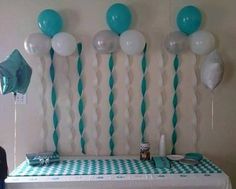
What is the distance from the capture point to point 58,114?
94.9 inches

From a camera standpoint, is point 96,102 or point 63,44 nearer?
point 63,44

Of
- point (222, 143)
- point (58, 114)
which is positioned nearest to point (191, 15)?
point (222, 143)

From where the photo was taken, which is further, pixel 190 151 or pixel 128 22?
pixel 190 151

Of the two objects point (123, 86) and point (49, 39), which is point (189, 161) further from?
point (49, 39)

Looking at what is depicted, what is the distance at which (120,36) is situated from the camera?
89.5 inches

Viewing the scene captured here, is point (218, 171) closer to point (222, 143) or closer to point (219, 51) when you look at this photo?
point (222, 143)

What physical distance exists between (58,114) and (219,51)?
4.47 ft

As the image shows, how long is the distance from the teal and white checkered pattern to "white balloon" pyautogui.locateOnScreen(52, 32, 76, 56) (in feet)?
2.67

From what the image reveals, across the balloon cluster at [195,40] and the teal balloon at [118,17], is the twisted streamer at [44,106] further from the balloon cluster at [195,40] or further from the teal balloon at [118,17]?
the balloon cluster at [195,40]

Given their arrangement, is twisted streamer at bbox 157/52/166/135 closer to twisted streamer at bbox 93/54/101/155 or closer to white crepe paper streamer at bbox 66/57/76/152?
twisted streamer at bbox 93/54/101/155

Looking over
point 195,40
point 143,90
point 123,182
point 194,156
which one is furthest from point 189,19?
point 123,182

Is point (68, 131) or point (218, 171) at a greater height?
point (68, 131)

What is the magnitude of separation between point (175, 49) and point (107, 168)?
3.28 ft

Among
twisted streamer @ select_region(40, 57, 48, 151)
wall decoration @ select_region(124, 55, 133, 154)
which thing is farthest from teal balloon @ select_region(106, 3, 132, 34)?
twisted streamer @ select_region(40, 57, 48, 151)
